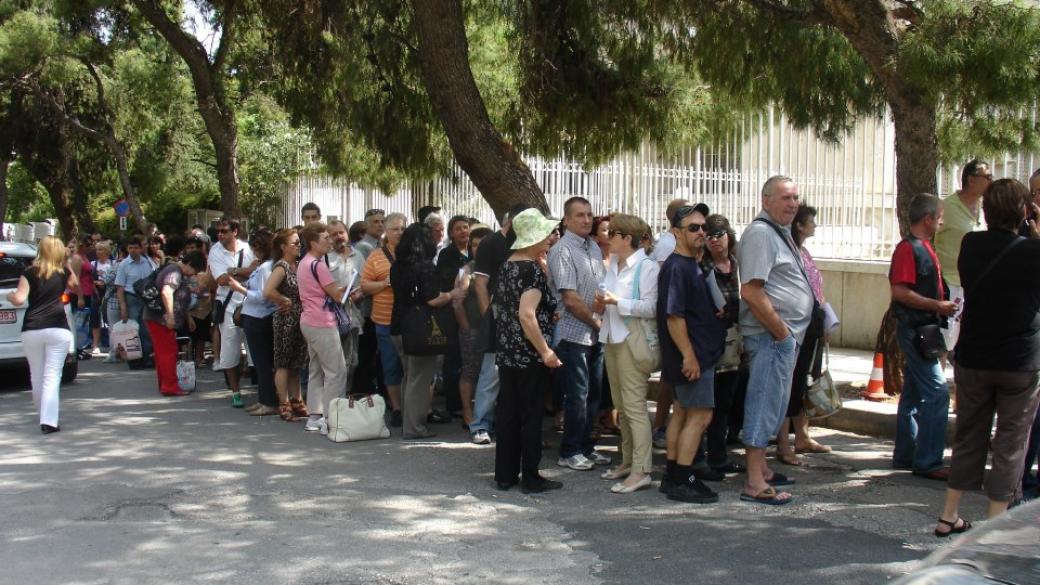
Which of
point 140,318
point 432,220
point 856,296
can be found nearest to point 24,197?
point 140,318

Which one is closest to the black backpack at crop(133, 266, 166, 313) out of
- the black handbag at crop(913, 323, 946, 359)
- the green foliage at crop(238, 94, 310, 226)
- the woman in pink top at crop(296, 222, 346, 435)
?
the woman in pink top at crop(296, 222, 346, 435)

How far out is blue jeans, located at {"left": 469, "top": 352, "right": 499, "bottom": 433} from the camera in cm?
877

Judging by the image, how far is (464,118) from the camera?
1045cm

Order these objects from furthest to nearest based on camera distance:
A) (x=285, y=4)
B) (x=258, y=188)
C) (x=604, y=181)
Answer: (x=258, y=188)
(x=604, y=181)
(x=285, y=4)

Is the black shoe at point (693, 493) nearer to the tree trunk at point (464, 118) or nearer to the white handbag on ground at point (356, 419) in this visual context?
the white handbag on ground at point (356, 419)

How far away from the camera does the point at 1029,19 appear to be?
755 centimetres

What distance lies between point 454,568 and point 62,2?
42.4 feet

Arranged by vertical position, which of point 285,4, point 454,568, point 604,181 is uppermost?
point 285,4

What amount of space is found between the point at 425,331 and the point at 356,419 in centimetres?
92

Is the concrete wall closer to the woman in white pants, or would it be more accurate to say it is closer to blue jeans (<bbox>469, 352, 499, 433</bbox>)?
blue jeans (<bbox>469, 352, 499, 433</bbox>)

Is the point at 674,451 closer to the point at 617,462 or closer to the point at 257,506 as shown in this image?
the point at 617,462

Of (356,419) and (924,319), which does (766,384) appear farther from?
(356,419)

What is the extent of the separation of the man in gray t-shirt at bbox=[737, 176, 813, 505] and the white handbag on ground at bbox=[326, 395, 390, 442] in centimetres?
331

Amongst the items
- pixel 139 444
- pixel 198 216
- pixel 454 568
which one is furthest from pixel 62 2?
pixel 198 216
